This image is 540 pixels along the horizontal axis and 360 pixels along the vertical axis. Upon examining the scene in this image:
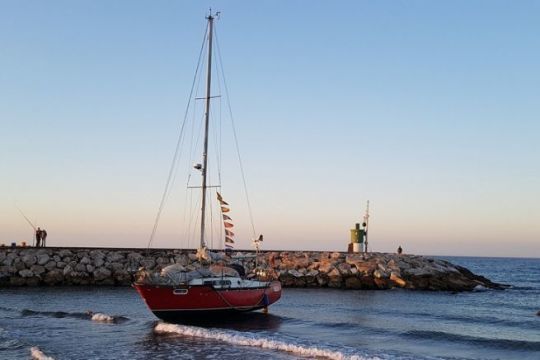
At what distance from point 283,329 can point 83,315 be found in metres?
8.12

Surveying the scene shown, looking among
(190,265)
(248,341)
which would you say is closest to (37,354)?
(248,341)

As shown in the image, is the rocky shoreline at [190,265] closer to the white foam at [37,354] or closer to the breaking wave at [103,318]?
the breaking wave at [103,318]

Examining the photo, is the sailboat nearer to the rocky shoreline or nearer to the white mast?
the white mast

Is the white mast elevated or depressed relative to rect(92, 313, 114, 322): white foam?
elevated

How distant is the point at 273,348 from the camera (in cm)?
1730

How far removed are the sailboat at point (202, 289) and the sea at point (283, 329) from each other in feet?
1.93

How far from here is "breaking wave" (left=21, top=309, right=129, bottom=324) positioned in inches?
864

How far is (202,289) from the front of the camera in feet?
69.1

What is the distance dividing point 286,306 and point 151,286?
7.94 m

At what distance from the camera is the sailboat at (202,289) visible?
2091 centimetres

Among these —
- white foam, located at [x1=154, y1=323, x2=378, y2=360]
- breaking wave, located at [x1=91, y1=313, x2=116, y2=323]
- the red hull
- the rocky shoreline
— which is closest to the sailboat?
the red hull

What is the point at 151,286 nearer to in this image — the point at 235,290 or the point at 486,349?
the point at 235,290

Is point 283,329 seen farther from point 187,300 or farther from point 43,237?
point 43,237

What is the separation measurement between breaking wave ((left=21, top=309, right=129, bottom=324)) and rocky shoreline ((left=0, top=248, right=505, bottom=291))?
9721mm
